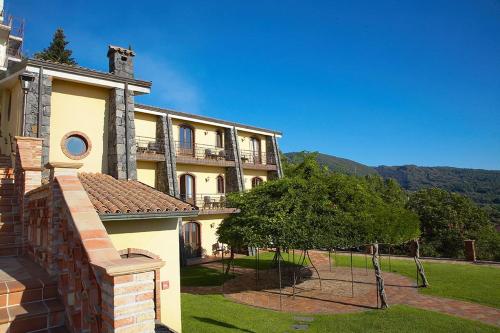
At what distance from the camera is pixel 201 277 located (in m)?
16.9

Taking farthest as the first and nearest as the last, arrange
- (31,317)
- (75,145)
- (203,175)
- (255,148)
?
(255,148) < (203,175) < (75,145) < (31,317)

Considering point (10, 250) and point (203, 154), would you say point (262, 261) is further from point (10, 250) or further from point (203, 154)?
point (10, 250)

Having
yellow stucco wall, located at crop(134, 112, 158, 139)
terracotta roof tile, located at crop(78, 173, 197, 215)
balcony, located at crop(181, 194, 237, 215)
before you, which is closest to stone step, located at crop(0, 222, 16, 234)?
terracotta roof tile, located at crop(78, 173, 197, 215)

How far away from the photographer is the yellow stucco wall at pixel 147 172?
2052 centimetres

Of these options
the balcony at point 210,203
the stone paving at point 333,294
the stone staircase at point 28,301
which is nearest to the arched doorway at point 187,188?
the balcony at point 210,203

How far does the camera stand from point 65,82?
431 inches

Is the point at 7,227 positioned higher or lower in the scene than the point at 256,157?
lower

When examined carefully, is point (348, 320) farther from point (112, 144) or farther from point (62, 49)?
point (62, 49)

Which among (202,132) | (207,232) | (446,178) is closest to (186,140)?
(202,132)

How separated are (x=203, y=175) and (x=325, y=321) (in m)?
15.5

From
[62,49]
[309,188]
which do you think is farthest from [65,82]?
[62,49]

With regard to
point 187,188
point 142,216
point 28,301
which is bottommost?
point 28,301

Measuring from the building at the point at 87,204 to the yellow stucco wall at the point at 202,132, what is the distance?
1363mm

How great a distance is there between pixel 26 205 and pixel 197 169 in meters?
16.9
